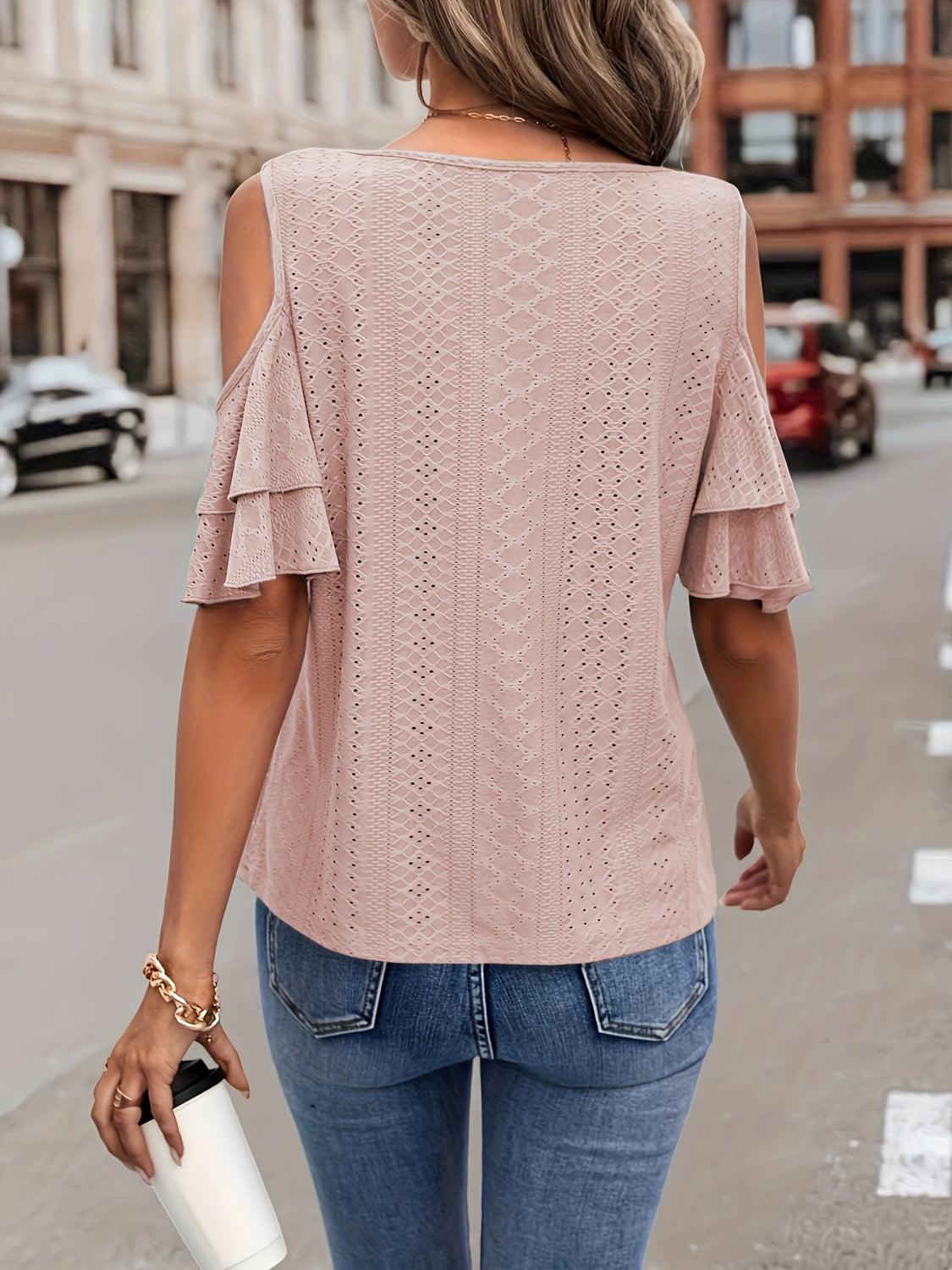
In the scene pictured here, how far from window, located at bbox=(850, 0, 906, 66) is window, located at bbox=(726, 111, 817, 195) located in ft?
5.21

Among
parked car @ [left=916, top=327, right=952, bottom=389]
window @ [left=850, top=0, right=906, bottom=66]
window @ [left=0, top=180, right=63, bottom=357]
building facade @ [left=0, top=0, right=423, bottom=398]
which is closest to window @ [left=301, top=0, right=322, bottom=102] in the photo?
Result: building facade @ [left=0, top=0, right=423, bottom=398]

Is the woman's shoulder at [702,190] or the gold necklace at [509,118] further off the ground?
the gold necklace at [509,118]

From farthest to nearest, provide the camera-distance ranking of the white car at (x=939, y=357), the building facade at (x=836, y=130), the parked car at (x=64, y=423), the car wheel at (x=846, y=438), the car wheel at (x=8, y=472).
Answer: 1. the building facade at (x=836, y=130)
2. the white car at (x=939, y=357)
3. the car wheel at (x=846, y=438)
4. the parked car at (x=64, y=423)
5. the car wheel at (x=8, y=472)

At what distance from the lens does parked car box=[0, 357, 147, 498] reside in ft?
43.5

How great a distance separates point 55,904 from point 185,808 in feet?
11.0

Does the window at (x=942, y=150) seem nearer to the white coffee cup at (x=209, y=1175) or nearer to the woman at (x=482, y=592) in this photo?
the woman at (x=482, y=592)

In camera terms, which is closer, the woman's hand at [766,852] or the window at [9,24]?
the woman's hand at [766,852]

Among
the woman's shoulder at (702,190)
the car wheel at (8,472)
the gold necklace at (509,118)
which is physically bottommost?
the car wheel at (8,472)

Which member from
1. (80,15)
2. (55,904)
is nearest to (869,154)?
(80,15)

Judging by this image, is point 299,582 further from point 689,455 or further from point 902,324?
point 902,324

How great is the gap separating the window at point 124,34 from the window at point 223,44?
5.67 feet

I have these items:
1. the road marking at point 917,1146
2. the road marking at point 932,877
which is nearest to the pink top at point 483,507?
the road marking at point 917,1146

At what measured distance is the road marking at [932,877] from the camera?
169 inches

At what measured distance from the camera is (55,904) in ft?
14.6
